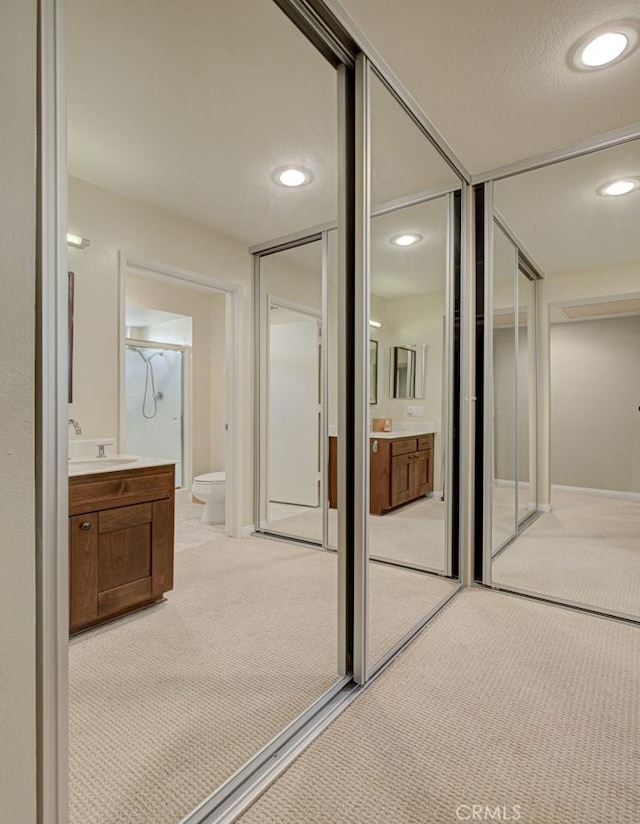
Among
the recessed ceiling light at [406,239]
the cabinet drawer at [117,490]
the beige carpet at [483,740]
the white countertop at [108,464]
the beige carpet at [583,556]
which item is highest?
the recessed ceiling light at [406,239]

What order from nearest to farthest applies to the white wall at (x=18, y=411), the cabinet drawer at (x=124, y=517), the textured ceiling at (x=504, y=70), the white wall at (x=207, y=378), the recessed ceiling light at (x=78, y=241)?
the white wall at (x=18, y=411) → the textured ceiling at (x=504, y=70) → the cabinet drawer at (x=124, y=517) → the recessed ceiling light at (x=78, y=241) → the white wall at (x=207, y=378)

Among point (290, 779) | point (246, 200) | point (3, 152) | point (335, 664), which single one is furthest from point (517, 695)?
point (246, 200)

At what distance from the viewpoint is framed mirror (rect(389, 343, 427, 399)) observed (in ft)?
8.42

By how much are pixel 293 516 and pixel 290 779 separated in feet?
6.94

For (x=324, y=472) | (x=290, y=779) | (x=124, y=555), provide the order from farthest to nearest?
(x=324, y=472)
(x=124, y=555)
(x=290, y=779)

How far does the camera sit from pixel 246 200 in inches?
111

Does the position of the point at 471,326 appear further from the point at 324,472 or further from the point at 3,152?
the point at 3,152

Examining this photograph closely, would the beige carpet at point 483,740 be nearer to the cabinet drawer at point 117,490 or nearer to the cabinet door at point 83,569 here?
the cabinet door at point 83,569

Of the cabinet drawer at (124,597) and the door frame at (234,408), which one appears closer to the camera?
the cabinet drawer at (124,597)

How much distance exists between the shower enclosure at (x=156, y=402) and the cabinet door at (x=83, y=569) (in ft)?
10.5

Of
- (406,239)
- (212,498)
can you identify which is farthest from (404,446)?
(212,498)

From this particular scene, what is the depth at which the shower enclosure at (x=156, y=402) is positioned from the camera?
5188mm

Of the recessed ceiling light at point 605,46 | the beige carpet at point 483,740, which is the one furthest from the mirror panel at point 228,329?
the recessed ceiling light at point 605,46

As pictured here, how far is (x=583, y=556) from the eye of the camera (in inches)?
119
